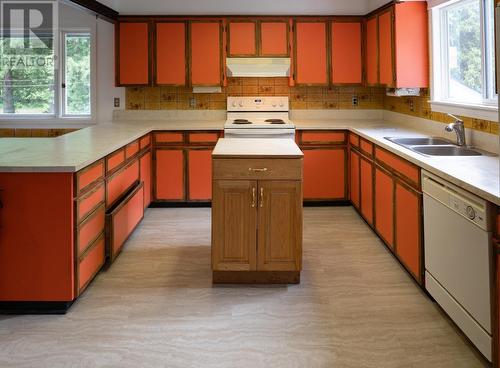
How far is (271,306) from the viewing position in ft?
9.45

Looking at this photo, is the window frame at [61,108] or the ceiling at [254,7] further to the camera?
the window frame at [61,108]

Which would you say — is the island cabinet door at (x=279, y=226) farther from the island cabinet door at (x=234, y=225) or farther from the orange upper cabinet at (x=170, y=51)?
the orange upper cabinet at (x=170, y=51)

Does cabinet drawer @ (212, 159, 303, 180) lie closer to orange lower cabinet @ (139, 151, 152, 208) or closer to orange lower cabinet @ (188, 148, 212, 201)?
orange lower cabinet @ (139, 151, 152, 208)

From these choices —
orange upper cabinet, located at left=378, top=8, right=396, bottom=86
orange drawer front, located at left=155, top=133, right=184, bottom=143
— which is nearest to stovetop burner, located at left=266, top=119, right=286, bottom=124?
orange drawer front, located at left=155, top=133, right=184, bottom=143

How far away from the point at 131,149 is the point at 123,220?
805 millimetres

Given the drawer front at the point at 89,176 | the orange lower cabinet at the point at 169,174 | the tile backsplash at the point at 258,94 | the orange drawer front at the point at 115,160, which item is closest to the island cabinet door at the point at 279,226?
the drawer front at the point at 89,176

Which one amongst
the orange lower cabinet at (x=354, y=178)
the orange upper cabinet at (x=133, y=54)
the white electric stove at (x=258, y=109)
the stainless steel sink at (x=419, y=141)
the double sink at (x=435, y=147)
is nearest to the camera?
the double sink at (x=435, y=147)

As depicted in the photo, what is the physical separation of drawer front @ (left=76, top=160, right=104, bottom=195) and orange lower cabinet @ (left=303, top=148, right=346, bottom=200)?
261 cm

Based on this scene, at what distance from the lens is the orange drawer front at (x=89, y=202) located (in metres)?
2.82

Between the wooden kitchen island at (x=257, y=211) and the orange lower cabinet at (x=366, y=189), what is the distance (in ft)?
4.74

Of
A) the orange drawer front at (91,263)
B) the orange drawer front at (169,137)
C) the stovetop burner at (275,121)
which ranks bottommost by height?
the orange drawer front at (91,263)

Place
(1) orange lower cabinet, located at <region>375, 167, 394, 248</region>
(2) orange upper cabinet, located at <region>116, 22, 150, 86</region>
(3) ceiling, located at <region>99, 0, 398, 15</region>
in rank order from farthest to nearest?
(3) ceiling, located at <region>99, 0, 398, 15</region>, (2) orange upper cabinet, located at <region>116, 22, 150, 86</region>, (1) orange lower cabinet, located at <region>375, 167, 394, 248</region>

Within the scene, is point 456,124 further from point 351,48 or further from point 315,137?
point 351,48

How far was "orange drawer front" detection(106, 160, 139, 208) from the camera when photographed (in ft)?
11.7
